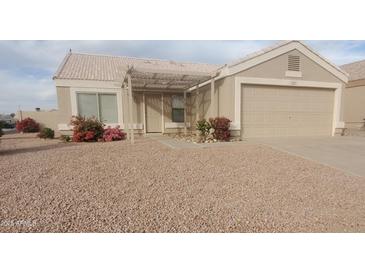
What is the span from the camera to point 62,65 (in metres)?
11.2

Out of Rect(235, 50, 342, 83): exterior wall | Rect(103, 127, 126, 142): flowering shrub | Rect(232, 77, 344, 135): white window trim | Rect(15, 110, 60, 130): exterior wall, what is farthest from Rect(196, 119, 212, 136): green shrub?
Rect(15, 110, 60, 130): exterior wall

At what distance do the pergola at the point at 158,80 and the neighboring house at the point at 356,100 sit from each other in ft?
39.8

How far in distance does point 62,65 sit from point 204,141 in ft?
29.8

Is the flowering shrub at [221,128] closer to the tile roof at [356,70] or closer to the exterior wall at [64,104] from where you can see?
the exterior wall at [64,104]

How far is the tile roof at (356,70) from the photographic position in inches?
585

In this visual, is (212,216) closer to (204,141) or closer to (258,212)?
(258,212)

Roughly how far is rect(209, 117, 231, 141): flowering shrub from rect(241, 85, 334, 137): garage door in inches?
50.1

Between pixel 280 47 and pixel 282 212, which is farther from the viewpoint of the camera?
pixel 280 47

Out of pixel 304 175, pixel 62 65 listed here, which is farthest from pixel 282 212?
pixel 62 65

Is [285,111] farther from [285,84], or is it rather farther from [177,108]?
[177,108]

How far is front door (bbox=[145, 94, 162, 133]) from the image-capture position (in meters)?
12.0

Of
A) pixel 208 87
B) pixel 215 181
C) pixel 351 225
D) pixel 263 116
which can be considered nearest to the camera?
pixel 351 225

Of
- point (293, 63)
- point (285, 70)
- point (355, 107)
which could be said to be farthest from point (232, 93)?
point (355, 107)
